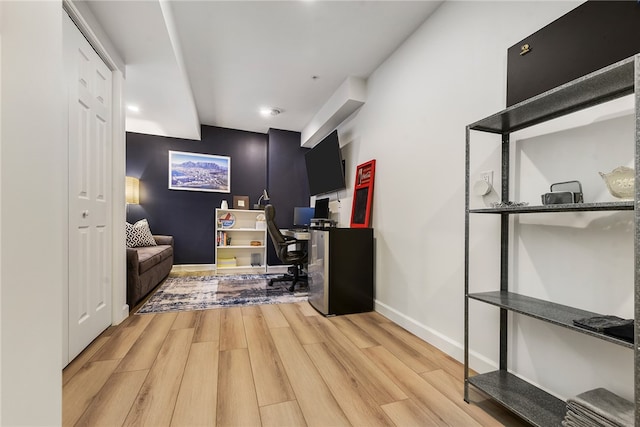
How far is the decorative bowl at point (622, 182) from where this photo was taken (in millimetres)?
973

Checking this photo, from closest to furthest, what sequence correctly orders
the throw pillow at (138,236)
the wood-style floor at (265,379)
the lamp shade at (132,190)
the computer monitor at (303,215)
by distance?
the wood-style floor at (265,379), the throw pillow at (138,236), the lamp shade at (132,190), the computer monitor at (303,215)

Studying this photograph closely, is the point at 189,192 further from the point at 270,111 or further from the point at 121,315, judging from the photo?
the point at 121,315

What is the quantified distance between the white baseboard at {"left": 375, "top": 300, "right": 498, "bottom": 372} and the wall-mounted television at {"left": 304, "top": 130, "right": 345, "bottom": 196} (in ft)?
5.64

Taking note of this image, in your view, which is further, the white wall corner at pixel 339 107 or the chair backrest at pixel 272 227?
the chair backrest at pixel 272 227

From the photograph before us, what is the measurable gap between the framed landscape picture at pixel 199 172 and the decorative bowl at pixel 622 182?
503 centimetres

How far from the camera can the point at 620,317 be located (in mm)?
1088

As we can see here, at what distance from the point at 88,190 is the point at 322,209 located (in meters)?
2.76

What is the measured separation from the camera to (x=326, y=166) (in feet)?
12.8

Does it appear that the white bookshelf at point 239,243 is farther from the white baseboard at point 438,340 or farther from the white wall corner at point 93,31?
the white baseboard at point 438,340

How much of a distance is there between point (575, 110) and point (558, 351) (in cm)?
114

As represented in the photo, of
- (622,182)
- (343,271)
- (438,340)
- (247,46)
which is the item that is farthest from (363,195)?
(622,182)

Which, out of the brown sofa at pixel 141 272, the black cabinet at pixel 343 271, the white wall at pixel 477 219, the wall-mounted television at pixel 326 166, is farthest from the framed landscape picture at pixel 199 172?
the white wall at pixel 477 219

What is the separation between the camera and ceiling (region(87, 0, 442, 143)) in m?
2.11

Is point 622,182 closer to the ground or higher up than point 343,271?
higher up
